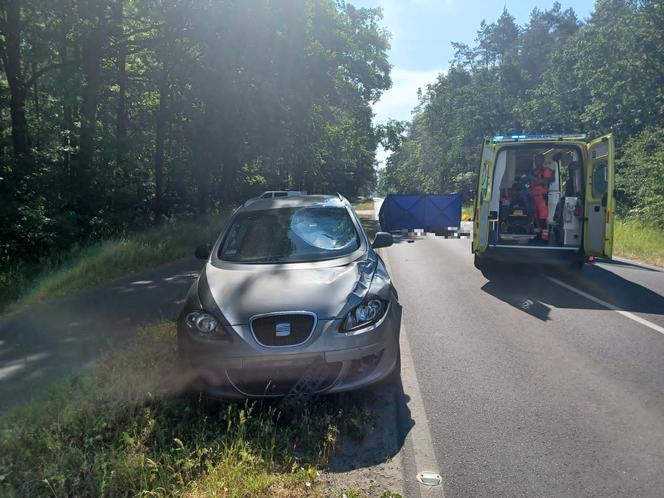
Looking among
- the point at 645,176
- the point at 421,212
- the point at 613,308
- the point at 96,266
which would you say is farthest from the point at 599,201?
the point at 645,176

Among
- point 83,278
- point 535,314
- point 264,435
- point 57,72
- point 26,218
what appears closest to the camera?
point 264,435

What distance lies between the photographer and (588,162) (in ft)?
32.7

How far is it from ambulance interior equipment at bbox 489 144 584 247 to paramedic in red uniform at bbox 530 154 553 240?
0.08 metres

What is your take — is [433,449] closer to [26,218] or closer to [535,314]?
[535,314]

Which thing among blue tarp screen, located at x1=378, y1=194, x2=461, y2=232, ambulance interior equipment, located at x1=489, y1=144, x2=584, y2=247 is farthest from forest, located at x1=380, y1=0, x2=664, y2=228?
ambulance interior equipment, located at x1=489, y1=144, x2=584, y2=247

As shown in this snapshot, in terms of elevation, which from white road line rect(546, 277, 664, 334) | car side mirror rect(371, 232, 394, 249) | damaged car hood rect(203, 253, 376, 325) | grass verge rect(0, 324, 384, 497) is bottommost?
grass verge rect(0, 324, 384, 497)

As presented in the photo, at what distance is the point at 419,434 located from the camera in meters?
3.86

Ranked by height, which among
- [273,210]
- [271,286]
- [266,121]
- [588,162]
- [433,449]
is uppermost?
[266,121]

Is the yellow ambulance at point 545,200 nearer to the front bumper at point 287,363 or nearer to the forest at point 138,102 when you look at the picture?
the front bumper at point 287,363

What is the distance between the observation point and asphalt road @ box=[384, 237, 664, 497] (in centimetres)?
332

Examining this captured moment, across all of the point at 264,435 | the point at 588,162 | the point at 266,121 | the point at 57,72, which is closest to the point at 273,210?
the point at 264,435

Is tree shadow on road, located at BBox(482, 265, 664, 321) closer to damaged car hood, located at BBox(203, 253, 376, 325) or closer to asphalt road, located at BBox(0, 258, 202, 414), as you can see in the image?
damaged car hood, located at BBox(203, 253, 376, 325)

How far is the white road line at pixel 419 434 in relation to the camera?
3172mm

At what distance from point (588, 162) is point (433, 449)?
8110 millimetres
